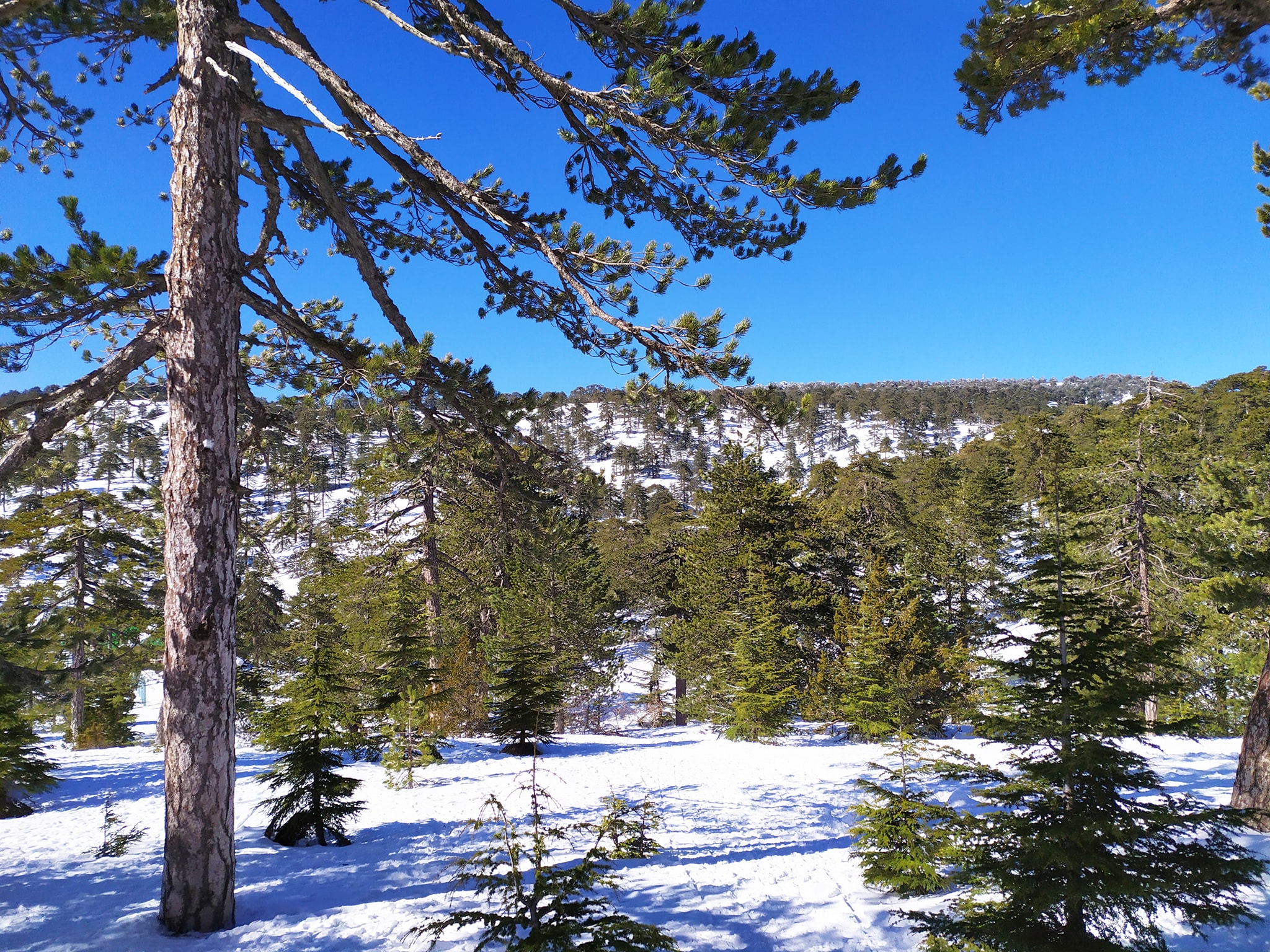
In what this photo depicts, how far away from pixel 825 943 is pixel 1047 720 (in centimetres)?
310

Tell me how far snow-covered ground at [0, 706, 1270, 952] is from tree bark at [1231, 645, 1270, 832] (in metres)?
0.85

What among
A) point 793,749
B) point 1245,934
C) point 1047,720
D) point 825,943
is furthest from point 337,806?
point 793,749

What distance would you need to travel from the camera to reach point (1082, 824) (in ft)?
11.5

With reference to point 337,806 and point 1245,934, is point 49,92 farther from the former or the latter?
point 1245,934

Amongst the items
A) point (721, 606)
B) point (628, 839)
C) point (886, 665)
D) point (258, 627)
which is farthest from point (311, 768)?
point (721, 606)

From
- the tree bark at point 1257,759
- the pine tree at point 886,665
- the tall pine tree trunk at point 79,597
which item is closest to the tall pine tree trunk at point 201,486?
the tree bark at point 1257,759

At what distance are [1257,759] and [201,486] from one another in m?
11.8

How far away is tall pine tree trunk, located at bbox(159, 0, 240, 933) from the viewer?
4.24m

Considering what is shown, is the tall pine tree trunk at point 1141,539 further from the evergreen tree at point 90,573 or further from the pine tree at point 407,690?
the evergreen tree at point 90,573

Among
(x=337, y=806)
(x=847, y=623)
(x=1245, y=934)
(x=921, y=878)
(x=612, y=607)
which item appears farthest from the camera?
(x=612, y=607)

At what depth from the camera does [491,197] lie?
15.5 ft

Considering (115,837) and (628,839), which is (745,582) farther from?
(115,837)

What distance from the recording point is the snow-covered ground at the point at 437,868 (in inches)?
178

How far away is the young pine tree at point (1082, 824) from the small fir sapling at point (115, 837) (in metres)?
7.95
